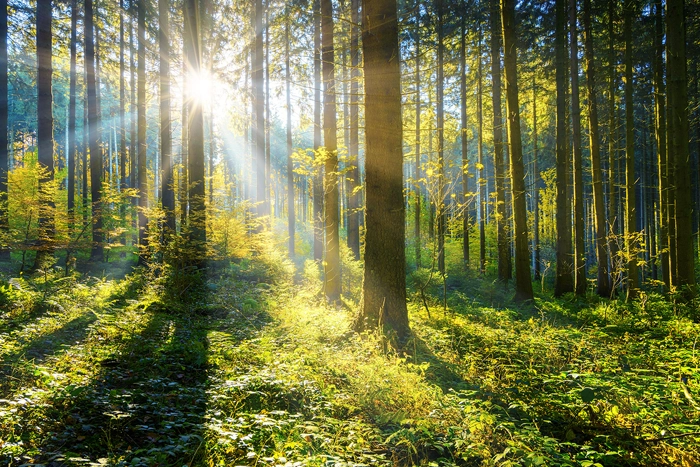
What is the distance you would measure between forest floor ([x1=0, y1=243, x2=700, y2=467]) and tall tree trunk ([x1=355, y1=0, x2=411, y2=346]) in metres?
0.77

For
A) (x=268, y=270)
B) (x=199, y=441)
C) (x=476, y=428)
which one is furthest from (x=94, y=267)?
(x=476, y=428)

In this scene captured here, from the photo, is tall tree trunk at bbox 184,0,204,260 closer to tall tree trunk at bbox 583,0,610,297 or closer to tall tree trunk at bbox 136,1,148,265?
tall tree trunk at bbox 136,1,148,265

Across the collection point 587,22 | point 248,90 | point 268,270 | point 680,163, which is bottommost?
point 268,270

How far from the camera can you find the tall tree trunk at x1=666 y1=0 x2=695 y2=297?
8.50 metres

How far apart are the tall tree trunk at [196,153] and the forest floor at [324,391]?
116 inches

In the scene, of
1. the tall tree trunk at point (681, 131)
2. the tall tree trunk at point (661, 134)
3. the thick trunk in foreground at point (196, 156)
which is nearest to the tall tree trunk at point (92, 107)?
the thick trunk in foreground at point (196, 156)

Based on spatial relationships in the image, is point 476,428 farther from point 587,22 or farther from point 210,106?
point 210,106

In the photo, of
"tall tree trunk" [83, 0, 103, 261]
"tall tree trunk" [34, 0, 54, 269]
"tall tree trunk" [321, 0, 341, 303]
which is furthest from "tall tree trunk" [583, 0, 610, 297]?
"tall tree trunk" [34, 0, 54, 269]

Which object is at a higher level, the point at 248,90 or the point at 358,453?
the point at 248,90

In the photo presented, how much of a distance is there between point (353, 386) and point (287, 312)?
3.71m

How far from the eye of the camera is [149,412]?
323 centimetres

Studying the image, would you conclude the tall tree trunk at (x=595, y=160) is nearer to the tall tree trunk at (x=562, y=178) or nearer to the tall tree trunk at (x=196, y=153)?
the tall tree trunk at (x=562, y=178)

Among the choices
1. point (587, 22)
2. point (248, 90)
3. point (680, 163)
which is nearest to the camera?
point (680, 163)

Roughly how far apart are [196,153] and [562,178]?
11.9m
